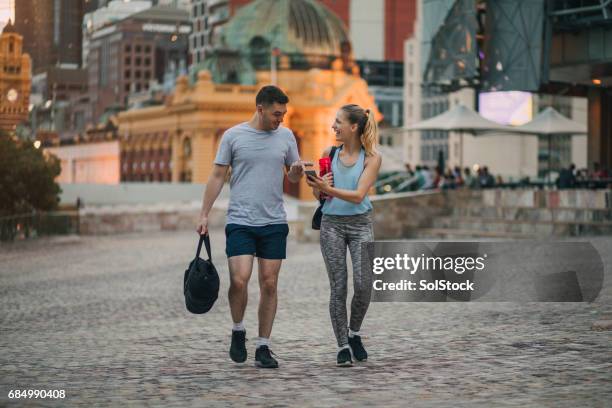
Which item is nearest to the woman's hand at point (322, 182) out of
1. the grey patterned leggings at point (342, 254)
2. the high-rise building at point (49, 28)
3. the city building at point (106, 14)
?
the grey patterned leggings at point (342, 254)

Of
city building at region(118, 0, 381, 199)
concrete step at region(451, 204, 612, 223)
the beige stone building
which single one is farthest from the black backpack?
city building at region(118, 0, 381, 199)

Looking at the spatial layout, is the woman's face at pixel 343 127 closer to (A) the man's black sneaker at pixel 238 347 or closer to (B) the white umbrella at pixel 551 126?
(A) the man's black sneaker at pixel 238 347

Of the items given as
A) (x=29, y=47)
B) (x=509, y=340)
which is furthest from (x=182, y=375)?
(x=29, y=47)

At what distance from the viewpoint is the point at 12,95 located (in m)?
33.7

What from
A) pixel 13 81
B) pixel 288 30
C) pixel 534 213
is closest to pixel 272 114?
pixel 534 213

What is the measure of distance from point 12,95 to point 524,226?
Result: 14.1 meters

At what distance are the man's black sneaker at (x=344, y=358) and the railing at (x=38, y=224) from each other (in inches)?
961

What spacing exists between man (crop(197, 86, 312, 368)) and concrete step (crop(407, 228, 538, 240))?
19.4 m

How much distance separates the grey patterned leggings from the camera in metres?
7.86

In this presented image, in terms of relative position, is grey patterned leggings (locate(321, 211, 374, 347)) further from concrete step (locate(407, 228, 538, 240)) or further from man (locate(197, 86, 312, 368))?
concrete step (locate(407, 228, 538, 240))

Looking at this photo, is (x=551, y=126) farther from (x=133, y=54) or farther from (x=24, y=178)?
(x=133, y=54)

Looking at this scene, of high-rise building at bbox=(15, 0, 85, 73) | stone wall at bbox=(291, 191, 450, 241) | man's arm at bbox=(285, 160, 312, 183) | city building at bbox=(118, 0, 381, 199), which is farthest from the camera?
city building at bbox=(118, 0, 381, 199)

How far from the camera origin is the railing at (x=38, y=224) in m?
32.0

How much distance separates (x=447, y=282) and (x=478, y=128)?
28.5m
